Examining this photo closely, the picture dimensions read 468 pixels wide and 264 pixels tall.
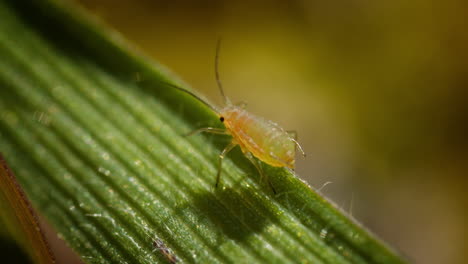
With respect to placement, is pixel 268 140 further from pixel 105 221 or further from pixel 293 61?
pixel 293 61

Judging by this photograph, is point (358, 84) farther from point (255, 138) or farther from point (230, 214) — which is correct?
point (230, 214)

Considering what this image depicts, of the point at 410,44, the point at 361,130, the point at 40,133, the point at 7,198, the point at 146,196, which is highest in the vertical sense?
the point at 40,133

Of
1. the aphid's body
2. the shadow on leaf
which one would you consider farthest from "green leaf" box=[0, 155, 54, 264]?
the aphid's body

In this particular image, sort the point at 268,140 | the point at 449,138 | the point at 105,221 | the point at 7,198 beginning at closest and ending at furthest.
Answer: the point at 7,198, the point at 105,221, the point at 268,140, the point at 449,138

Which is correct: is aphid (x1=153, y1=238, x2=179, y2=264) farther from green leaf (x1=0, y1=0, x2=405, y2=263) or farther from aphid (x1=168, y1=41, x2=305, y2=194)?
aphid (x1=168, y1=41, x2=305, y2=194)

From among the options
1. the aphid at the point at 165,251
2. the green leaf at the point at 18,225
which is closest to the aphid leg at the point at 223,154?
the aphid at the point at 165,251

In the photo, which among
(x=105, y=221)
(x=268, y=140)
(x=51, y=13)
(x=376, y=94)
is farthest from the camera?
(x=376, y=94)

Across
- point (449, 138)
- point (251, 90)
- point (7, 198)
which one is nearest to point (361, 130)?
point (449, 138)

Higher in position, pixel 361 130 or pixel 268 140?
pixel 268 140
